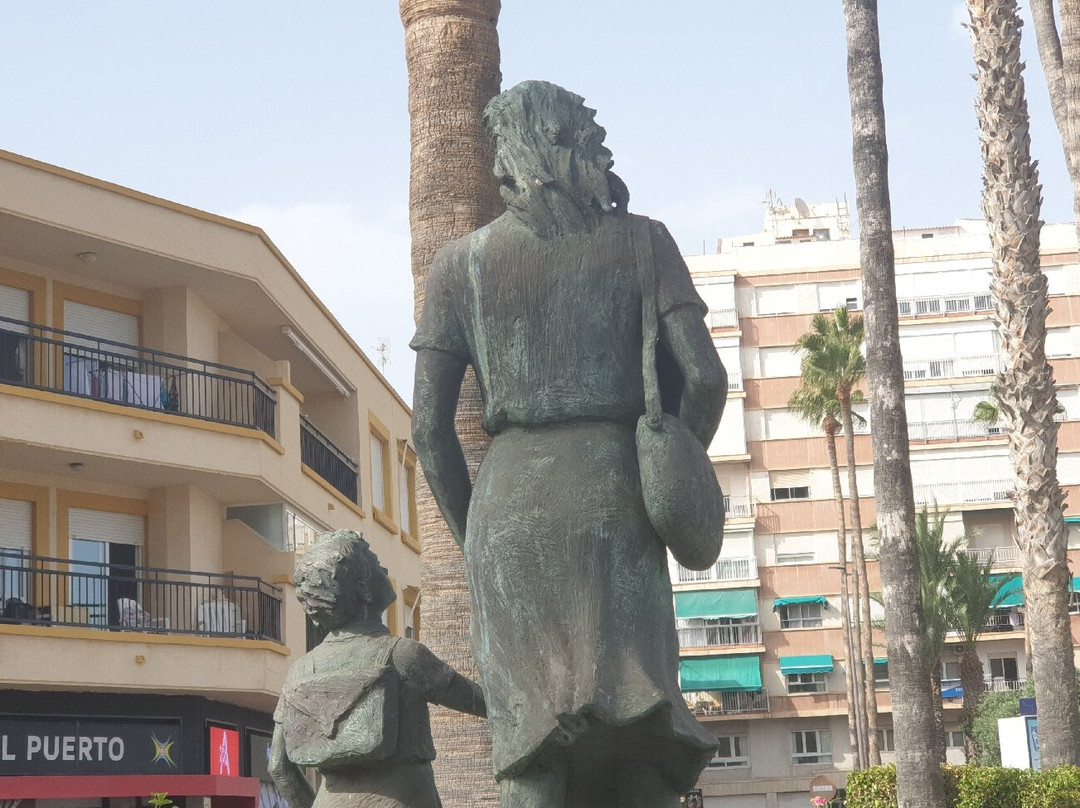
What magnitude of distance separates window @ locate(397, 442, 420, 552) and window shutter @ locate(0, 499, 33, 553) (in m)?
14.3

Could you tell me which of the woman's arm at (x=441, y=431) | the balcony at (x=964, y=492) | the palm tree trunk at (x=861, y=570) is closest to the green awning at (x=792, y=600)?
the balcony at (x=964, y=492)

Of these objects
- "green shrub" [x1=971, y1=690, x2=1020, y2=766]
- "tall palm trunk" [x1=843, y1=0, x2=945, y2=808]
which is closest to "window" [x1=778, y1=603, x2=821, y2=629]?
"green shrub" [x1=971, y1=690, x2=1020, y2=766]

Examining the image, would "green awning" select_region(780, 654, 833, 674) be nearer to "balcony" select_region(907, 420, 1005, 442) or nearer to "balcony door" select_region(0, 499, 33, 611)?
"balcony" select_region(907, 420, 1005, 442)

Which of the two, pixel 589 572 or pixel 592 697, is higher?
pixel 589 572

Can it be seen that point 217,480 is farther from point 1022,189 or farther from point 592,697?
Result: point 592,697

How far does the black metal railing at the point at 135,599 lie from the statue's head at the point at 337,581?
1912 centimetres

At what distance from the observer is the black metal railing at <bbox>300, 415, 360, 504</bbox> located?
3114 centimetres

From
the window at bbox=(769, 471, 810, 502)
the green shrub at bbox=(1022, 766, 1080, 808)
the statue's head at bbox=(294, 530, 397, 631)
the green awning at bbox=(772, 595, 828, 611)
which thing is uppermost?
the window at bbox=(769, 471, 810, 502)

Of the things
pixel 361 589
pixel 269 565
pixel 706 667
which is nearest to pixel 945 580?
pixel 706 667

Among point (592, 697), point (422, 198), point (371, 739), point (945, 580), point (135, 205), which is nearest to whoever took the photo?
point (592, 697)

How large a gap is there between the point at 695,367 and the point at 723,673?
205 ft

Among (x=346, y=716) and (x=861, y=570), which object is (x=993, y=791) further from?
(x=861, y=570)

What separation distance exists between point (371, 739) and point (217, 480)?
903 inches

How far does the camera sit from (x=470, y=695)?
4871 mm
